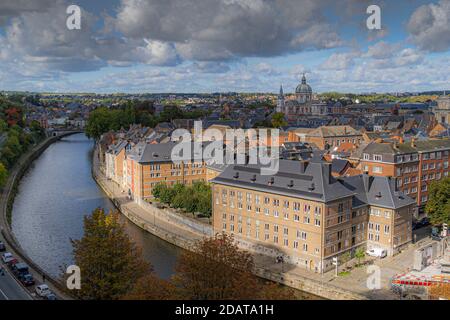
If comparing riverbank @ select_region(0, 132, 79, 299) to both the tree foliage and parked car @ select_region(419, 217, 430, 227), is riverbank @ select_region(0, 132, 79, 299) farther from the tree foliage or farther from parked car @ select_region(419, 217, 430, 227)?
parked car @ select_region(419, 217, 430, 227)

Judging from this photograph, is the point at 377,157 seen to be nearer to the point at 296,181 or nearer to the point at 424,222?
the point at 424,222

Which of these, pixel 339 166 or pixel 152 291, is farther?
pixel 339 166

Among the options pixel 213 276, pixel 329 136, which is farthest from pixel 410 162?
pixel 213 276

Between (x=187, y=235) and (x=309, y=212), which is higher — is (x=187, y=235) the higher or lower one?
the lower one

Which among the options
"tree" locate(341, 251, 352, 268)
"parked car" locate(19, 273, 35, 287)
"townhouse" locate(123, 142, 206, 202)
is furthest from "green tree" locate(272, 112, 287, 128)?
"parked car" locate(19, 273, 35, 287)

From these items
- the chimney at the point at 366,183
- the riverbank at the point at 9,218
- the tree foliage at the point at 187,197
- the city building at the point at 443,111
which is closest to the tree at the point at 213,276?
the riverbank at the point at 9,218

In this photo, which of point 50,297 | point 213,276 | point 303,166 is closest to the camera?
point 213,276
